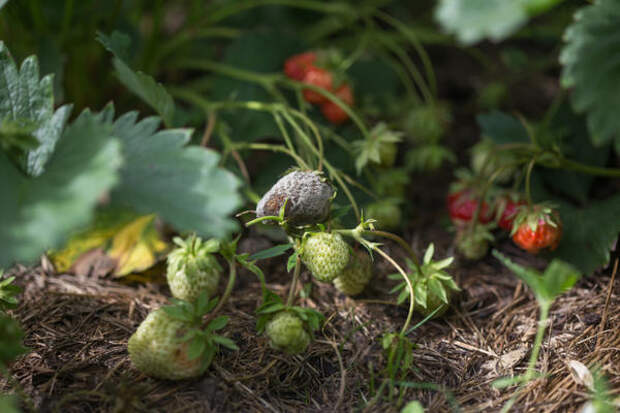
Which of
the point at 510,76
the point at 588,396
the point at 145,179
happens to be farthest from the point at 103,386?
the point at 510,76

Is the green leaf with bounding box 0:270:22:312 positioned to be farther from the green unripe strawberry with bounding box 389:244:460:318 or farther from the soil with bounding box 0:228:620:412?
the green unripe strawberry with bounding box 389:244:460:318

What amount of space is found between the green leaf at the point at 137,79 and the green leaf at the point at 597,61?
2.79 feet

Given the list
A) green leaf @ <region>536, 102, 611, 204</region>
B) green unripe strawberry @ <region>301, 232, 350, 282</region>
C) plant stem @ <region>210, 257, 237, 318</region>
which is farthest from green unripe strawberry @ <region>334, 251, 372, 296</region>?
green leaf @ <region>536, 102, 611, 204</region>

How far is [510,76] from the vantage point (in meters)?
2.29

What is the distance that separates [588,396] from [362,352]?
44 cm

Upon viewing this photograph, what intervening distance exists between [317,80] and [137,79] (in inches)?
24.8

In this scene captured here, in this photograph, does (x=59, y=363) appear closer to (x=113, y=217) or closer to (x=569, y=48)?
(x=113, y=217)

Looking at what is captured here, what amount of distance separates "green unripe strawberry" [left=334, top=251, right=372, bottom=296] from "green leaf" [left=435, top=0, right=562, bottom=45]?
575 mm

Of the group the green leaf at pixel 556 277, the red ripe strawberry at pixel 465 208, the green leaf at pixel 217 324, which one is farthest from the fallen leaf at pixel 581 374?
the green leaf at pixel 217 324

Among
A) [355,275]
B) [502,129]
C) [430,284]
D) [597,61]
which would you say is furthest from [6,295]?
[502,129]

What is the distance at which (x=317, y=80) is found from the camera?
5.33 ft

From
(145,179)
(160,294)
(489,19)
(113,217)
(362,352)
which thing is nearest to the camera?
(489,19)

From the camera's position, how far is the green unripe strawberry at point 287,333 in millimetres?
1016

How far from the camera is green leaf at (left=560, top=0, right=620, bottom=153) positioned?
0.94 meters
